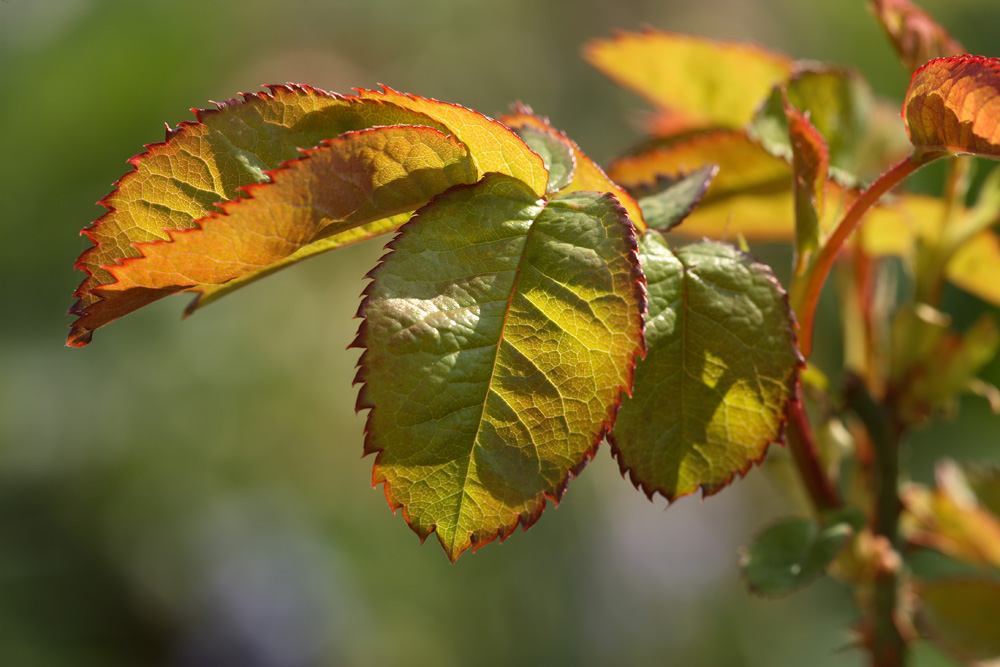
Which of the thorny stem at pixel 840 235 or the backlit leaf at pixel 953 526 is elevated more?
the thorny stem at pixel 840 235

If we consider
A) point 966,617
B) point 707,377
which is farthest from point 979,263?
point 707,377

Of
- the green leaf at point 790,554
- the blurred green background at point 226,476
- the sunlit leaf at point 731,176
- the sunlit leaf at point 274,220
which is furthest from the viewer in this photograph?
the blurred green background at point 226,476

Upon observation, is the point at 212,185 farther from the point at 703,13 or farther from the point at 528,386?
the point at 703,13

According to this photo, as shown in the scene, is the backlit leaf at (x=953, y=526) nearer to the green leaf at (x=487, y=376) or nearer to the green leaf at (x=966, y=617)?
the green leaf at (x=966, y=617)

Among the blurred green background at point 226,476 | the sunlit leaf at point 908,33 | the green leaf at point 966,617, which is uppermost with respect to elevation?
the sunlit leaf at point 908,33

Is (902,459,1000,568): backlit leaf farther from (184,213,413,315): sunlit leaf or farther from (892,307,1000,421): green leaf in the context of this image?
(184,213,413,315): sunlit leaf

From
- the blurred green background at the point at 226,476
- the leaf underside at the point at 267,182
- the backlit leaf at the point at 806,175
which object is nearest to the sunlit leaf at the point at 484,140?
the leaf underside at the point at 267,182

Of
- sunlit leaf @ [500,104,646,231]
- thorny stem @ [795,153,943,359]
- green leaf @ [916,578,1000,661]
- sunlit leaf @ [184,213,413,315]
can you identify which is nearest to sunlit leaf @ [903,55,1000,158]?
thorny stem @ [795,153,943,359]
